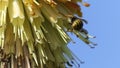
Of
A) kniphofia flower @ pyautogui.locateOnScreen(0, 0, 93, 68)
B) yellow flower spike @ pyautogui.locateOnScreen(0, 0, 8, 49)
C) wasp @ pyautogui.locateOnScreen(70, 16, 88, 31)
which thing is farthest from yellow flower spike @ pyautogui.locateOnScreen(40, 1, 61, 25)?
yellow flower spike @ pyautogui.locateOnScreen(0, 0, 8, 49)

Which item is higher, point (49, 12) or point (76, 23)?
point (76, 23)

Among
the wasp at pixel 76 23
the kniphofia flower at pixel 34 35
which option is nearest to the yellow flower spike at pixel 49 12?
the kniphofia flower at pixel 34 35

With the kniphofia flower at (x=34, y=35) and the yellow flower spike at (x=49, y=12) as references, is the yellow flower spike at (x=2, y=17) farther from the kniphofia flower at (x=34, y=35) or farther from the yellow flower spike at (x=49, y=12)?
the yellow flower spike at (x=49, y=12)

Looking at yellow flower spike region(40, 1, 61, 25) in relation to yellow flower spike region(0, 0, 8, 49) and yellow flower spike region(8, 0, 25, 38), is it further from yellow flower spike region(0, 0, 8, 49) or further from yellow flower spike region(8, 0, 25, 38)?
yellow flower spike region(0, 0, 8, 49)

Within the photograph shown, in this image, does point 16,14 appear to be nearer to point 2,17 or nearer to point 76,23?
point 2,17

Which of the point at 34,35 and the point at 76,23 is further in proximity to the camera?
the point at 76,23

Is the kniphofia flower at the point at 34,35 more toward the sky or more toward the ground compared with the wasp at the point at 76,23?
more toward the ground

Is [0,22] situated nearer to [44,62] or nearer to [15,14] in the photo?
[15,14]

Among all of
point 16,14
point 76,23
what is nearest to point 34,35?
point 16,14

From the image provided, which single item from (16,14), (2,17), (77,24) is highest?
(77,24)
